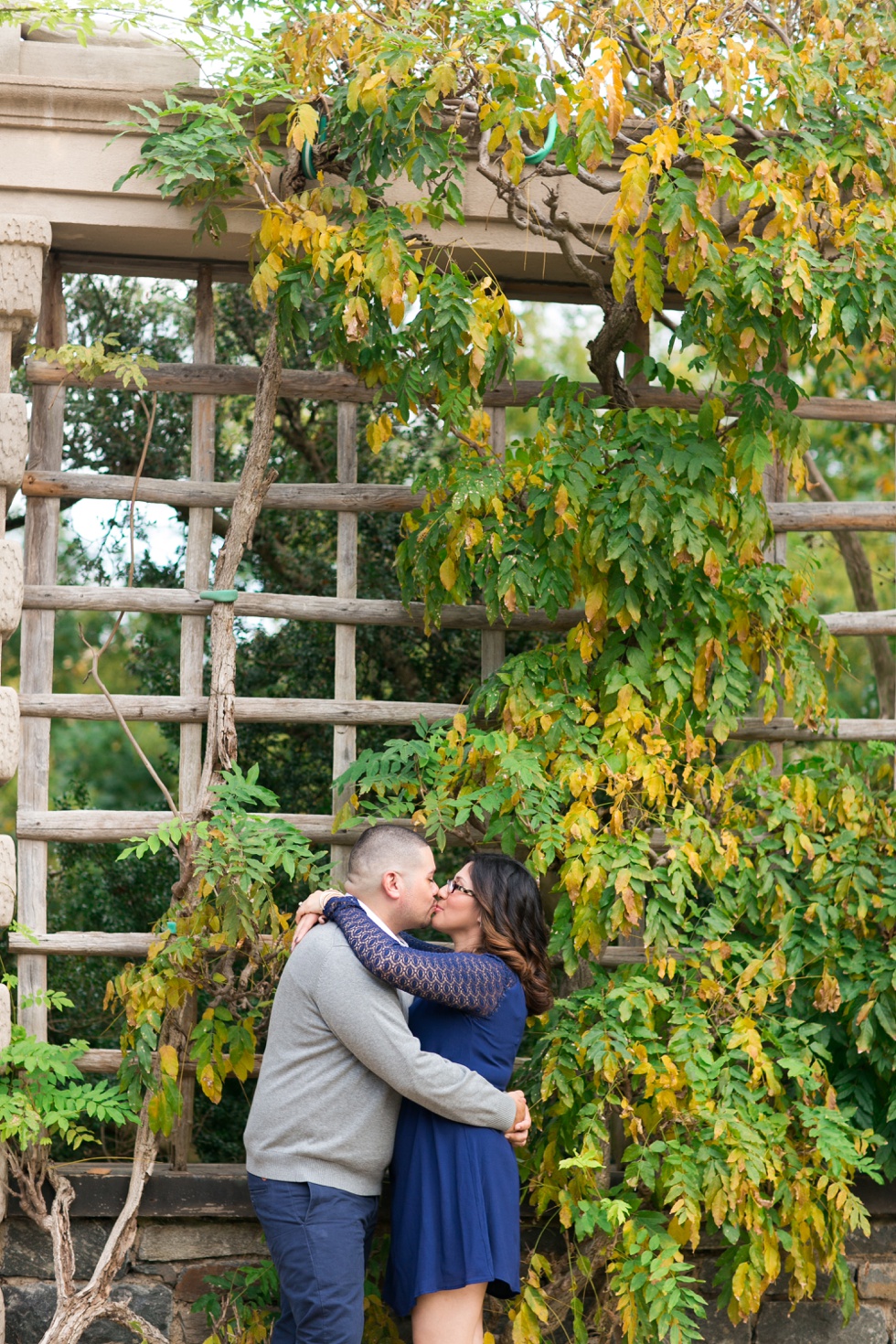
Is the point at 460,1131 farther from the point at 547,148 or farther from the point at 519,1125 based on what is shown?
the point at 547,148

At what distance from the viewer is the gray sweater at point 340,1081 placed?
3.05 meters

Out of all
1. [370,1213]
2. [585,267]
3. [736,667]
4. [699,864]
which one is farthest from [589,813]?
[585,267]

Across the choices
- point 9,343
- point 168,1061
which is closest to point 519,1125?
point 168,1061

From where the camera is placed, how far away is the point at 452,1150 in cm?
317

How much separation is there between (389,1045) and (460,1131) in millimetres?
345

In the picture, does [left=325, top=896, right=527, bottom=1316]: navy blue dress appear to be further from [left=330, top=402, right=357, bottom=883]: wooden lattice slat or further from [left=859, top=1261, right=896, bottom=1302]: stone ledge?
[left=859, top=1261, right=896, bottom=1302]: stone ledge

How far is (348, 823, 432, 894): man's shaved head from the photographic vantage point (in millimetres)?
3258

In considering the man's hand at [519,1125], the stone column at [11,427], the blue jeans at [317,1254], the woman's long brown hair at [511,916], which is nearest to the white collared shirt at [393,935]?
the woman's long brown hair at [511,916]

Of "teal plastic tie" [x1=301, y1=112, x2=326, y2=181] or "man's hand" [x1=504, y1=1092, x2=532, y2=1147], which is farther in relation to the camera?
"teal plastic tie" [x1=301, y1=112, x2=326, y2=181]

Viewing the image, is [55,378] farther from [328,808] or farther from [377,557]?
[328,808]

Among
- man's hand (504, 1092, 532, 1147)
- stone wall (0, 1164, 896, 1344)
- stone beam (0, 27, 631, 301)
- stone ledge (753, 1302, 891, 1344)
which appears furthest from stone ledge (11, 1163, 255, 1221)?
stone beam (0, 27, 631, 301)

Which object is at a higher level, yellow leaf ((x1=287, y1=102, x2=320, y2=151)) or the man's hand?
yellow leaf ((x1=287, y1=102, x2=320, y2=151))

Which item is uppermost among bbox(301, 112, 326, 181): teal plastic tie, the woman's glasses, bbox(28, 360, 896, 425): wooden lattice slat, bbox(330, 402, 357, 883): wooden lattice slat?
bbox(301, 112, 326, 181): teal plastic tie

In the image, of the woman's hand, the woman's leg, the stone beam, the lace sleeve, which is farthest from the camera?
the stone beam
